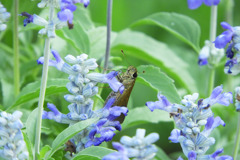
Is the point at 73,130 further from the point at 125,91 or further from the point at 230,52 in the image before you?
the point at 230,52

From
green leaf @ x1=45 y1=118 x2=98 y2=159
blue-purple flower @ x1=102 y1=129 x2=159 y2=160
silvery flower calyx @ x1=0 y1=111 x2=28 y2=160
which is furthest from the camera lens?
green leaf @ x1=45 y1=118 x2=98 y2=159

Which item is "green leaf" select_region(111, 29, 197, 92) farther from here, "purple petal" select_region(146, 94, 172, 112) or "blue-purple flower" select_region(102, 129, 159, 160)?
"blue-purple flower" select_region(102, 129, 159, 160)

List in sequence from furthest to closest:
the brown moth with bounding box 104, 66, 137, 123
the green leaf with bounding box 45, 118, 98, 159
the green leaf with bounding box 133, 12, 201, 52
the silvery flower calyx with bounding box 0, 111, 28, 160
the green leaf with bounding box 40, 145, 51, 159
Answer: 1. the green leaf with bounding box 133, 12, 201, 52
2. the brown moth with bounding box 104, 66, 137, 123
3. the green leaf with bounding box 40, 145, 51, 159
4. the green leaf with bounding box 45, 118, 98, 159
5. the silvery flower calyx with bounding box 0, 111, 28, 160

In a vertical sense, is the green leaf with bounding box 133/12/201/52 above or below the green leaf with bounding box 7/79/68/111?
above

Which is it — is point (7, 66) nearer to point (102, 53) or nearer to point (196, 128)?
point (102, 53)

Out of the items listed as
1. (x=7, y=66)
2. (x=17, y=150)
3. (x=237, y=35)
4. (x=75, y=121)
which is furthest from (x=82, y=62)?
(x=7, y=66)

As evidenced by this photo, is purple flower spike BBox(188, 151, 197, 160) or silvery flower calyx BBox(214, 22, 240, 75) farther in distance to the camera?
silvery flower calyx BBox(214, 22, 240, 75)

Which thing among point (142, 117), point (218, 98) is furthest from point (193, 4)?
point (142, 117)

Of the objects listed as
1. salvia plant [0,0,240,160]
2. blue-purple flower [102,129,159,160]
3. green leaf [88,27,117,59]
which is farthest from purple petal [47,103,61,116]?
green leaf [88,27,117,59]
